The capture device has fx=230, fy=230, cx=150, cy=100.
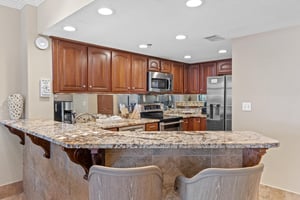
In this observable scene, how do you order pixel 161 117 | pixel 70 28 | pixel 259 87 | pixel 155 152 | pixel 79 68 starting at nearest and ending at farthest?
pixel 155 152 < pixel 70 28 < pixel 259 87 < pixel 79 68 < pixel 161 117

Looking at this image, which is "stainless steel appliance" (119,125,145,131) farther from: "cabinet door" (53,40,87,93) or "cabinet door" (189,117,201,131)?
"cabinet door" (189,117,201,131)

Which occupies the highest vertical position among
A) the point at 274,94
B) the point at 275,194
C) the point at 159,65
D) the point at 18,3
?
the point at 18,3

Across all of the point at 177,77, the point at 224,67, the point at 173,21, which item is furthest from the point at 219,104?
the point at 173,21

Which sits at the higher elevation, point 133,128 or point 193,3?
point 193,3

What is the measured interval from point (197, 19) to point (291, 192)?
2.34 metres

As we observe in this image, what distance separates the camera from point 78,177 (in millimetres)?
1734

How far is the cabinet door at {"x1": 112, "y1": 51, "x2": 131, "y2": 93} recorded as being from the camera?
3.99 m

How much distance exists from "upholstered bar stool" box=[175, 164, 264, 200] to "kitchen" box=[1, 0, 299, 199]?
190 cm

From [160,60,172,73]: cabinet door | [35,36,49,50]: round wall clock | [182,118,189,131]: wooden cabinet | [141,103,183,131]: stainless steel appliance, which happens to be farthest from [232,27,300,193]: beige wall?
[35,36,49,50]: round wall clock

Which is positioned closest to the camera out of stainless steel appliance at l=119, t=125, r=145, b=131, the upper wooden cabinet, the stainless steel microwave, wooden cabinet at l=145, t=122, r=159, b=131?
stainless steel appliance at l=119, t=125, r=145, b=131

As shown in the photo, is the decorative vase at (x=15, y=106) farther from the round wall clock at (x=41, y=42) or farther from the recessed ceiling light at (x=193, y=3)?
the recessed ceiling light at (x=193, y=3)

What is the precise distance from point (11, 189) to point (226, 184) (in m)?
2.84

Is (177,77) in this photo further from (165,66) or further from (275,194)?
(275,194)

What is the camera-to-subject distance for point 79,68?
350cm
